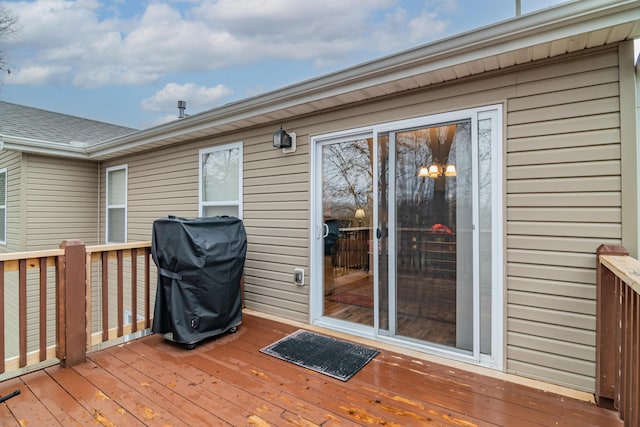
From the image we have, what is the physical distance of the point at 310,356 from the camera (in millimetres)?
2725

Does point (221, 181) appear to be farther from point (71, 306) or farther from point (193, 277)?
point (71, 306)

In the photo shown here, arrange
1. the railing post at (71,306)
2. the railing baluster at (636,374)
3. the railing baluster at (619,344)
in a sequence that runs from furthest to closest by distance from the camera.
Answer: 1. the railing post at (71,306)
2. the railing baluster at (619,344)
3. the railing baluster at (636,374)

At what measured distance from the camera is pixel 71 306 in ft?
8.41

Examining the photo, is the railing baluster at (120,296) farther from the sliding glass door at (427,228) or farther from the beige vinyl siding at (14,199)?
Result: the beige vinyl siding at (14,199)

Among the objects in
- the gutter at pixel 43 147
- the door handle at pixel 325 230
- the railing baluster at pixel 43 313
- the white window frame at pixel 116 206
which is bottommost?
the railing baluster at pixel 43 313

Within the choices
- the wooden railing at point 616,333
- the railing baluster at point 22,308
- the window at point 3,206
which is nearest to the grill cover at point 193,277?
the railing baluster at point 22,308

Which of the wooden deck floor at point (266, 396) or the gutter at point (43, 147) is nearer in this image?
the wooden deck floor at point (266, 396)

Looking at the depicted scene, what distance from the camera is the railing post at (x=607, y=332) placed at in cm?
194

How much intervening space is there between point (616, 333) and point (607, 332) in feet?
0.16

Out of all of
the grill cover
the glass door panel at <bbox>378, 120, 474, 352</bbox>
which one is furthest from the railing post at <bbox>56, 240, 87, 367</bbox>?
the glass door panel at <bbox>378, 120, 474, 352</bbox>

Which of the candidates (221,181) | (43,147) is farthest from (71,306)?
(43,147)

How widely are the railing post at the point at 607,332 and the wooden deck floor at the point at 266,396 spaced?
4.7 inches

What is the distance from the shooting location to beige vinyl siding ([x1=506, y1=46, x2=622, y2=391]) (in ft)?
6.94

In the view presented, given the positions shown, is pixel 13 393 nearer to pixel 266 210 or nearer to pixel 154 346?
pixel 154 346
